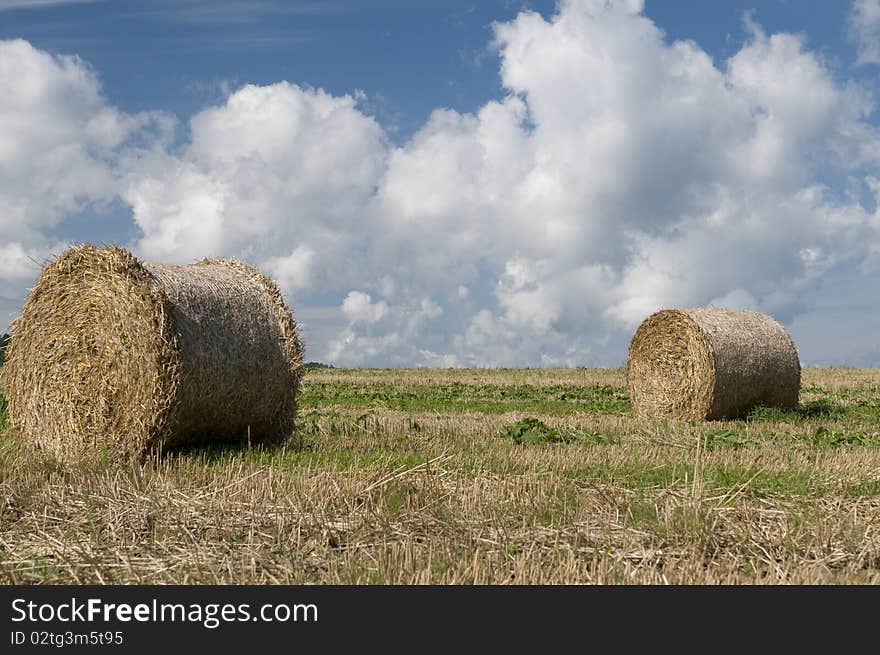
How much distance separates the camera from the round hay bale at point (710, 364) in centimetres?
1725

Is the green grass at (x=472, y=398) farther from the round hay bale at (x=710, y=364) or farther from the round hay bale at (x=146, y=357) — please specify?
the round hay bale at (x=146, y=357)

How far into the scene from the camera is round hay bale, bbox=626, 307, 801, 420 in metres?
17.2

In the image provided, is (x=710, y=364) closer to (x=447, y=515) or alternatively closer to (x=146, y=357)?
(x=146, y=357)

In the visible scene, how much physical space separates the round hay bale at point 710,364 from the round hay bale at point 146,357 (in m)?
8.52

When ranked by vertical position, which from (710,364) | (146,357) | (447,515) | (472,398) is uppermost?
(710,364)

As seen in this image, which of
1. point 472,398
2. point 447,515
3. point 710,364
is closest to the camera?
point 447,515

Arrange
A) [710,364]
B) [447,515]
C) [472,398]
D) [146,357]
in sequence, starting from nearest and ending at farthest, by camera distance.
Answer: [447,515] < [146,357] < [710,364] < [472,398]

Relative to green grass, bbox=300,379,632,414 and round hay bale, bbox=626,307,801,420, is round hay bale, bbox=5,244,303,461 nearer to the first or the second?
green grass, bbox=300,379,632,414

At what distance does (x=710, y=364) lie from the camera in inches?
672

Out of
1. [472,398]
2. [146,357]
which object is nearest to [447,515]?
[146,357]

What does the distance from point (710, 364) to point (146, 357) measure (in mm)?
10647

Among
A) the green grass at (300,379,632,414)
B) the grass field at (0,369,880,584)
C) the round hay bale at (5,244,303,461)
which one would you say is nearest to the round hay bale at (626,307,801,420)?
the green grass at (300,379,632,414)
